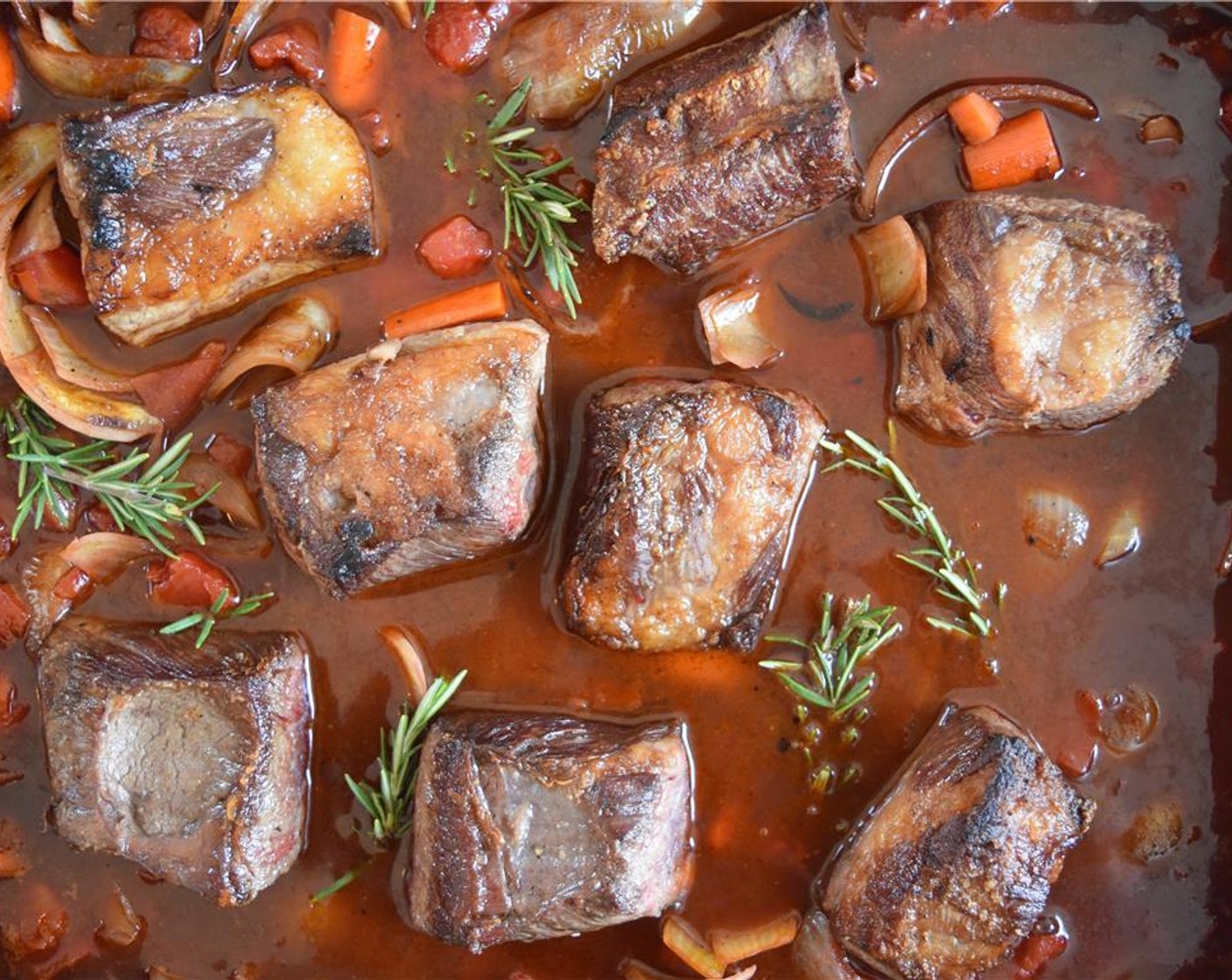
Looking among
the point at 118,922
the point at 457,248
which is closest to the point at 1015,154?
the point at 457,248

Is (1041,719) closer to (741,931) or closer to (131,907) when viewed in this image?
(741,931)

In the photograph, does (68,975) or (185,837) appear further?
(68,975)

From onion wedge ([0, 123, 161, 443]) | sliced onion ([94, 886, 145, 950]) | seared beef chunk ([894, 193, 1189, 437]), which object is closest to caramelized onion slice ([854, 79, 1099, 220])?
seared beef chunk ([894, 193, 1189, 437])

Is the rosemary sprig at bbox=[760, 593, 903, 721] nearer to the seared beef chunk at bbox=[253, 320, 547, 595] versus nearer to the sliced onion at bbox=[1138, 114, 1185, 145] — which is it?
the seared beef chunk at bbox=[253, 320, 547, 595]

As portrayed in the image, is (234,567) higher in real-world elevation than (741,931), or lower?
higher

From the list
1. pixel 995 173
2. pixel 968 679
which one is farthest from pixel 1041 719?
pixel 995 173

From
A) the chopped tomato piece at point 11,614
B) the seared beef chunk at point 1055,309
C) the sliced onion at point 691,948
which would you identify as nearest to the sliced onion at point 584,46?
the seared beef chunk at point 1055,309

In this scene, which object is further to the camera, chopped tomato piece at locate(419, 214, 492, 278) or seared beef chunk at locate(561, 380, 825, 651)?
chopped tomato piece at locate(419, 214, 492, 278)
